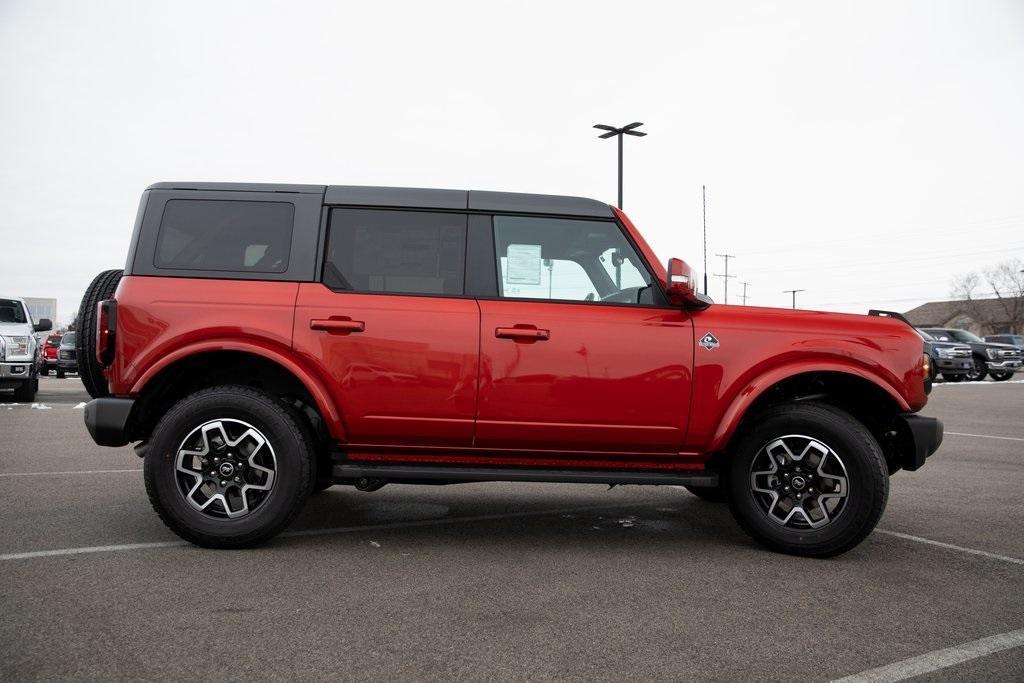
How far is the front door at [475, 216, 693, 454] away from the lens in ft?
14.6

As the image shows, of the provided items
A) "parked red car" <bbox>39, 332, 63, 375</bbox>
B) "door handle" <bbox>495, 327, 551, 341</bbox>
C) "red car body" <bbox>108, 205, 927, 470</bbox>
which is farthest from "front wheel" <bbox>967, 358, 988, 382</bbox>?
"parked red car" <bbox>39, 332, 63, 375</bbox>

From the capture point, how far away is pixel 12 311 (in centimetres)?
1518

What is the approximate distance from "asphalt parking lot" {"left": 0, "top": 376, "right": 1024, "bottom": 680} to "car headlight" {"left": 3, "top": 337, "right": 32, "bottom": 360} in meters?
9.38

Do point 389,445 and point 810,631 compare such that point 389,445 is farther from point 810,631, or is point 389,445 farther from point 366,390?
point 810,631

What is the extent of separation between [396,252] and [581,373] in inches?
47.8

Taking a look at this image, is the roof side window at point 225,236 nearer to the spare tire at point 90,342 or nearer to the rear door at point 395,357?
the rear door at point 395,357

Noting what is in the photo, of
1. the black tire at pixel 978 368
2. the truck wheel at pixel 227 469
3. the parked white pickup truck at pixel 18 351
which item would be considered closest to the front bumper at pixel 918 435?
the truck wheel at pixel 227 469

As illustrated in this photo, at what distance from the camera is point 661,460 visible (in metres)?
4.63

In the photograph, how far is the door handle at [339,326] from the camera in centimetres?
445

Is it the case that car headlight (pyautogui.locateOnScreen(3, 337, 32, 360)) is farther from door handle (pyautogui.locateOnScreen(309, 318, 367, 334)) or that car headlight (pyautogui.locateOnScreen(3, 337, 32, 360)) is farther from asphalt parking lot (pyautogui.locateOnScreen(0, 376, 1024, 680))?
door handle (pyautogui.locateOnScreen(309, 318, 367, 334))

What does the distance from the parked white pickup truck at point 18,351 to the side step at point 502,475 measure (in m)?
11.9

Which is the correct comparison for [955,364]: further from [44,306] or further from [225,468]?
[44,306]

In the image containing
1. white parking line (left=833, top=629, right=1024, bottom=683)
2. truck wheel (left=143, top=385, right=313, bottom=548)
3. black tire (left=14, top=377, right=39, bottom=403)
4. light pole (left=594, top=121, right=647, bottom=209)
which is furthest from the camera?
light pole (left=594, top=121, right=647, bottom=209)

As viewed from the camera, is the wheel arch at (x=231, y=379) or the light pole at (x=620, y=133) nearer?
the wheel arch at (x=231, y=379)
